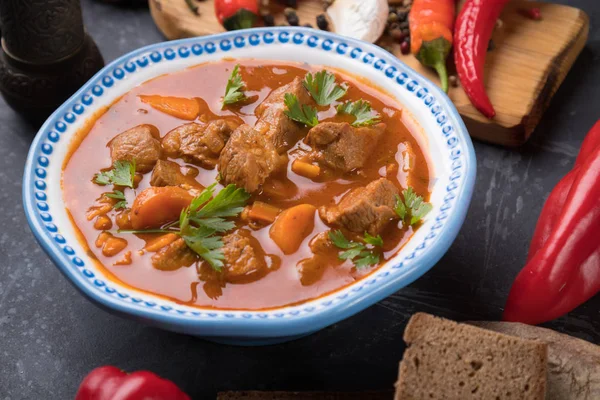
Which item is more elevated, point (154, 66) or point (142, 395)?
point (154, 66)

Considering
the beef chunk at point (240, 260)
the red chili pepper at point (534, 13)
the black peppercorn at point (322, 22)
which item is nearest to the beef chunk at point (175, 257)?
the beef chunk at point (240, 260)

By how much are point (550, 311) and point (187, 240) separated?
6.44 feet

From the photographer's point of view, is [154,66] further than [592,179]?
Yes

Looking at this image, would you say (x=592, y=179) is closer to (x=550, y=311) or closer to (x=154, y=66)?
(x=550, y=311)

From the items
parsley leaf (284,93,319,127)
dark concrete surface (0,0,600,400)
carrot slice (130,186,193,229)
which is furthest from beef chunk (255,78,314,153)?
dark concrete surface (0,0,600,400)

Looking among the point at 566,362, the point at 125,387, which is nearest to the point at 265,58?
the point at 125,387

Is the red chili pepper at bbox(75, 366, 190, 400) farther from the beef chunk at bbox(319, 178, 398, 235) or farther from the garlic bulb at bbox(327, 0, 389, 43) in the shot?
the garlic bulb at bbox(327, 0, 389, 43)

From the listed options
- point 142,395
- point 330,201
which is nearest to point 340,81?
point 330,201

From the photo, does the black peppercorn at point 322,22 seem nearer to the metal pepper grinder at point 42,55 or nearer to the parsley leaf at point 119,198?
the metal pepper grinder at point 42,55

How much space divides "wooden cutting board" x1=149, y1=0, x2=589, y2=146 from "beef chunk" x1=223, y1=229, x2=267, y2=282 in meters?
2.10

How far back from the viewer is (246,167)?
3984mm

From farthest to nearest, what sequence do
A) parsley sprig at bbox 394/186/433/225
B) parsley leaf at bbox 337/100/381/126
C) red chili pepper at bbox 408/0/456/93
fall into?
red chili pepper at bbox 408/0/456/93 < parsley leaf at bbox 337/100/381/126 < parsley sprig at bbox 394/186/433/225

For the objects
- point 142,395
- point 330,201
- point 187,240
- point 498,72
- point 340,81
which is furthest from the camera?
point 498,72

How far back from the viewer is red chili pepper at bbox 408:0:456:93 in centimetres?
546
